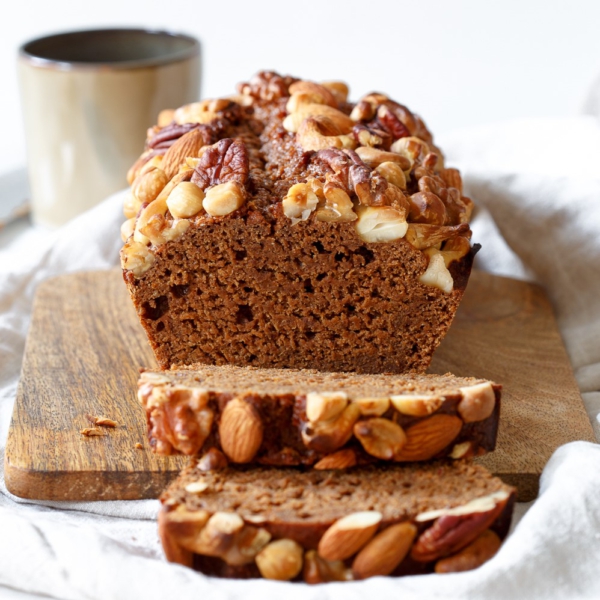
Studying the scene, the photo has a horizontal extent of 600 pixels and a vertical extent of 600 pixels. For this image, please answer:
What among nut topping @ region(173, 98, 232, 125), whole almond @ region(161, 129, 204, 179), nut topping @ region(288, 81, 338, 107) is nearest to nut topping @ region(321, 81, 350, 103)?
nut topping @ region(288, 81, 338, 107)

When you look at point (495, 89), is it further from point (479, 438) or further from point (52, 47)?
Result: point (479, 438)

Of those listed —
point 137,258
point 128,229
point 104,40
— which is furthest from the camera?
point 104,40

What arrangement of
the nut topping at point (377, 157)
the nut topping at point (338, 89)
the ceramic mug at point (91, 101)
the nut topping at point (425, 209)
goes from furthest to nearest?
the ceramic mug at point (91, 101) → the nut topping at point (338, 89) → the nut topping at point (377, 157) → the nut topping at point (425, 209)

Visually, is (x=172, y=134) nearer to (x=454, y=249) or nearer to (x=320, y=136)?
(x=320, y=136)

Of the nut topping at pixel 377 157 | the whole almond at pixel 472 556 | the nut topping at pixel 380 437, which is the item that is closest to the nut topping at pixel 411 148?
the nut topping at pixel 377 157

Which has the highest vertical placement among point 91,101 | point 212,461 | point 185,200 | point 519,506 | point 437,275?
point 185,200

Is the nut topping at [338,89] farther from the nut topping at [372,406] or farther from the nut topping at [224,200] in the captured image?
the nut topping at [372,406]

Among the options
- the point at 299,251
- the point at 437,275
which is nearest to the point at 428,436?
the point at 437,275
